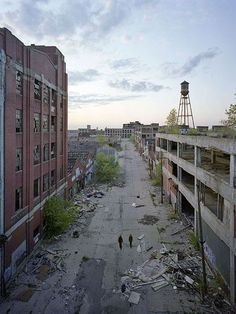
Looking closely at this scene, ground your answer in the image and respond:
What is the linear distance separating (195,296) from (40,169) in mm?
16802

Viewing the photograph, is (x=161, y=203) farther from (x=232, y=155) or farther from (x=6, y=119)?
(x=6, y=119)

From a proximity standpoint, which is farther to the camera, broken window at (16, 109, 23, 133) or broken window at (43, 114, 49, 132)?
broken window at (43, 114, 49, 132)

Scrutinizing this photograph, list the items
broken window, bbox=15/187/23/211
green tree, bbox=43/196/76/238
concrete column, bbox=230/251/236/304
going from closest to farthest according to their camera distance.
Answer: concrete column, bbox=230/251/236/304 < broken window, bbox=15/187/23/211 < green tree, bbox=43/196/76/238

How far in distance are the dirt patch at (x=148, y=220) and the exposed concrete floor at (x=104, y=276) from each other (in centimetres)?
53

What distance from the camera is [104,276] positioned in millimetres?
18719

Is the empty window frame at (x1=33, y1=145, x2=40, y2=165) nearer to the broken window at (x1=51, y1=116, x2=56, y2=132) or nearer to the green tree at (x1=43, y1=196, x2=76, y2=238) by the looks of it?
the green tree at (x1=43, y1=196, x2=76, y2=238)

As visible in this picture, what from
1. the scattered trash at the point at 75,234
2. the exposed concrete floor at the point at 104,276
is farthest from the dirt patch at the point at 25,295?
the scattered trash at the point at 75,234

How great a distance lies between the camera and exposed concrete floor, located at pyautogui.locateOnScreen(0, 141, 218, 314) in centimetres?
1539

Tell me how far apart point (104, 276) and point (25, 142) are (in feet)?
39.0

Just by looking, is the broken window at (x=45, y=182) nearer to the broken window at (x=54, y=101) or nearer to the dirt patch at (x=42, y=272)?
the broken window at (x=54, y=101)

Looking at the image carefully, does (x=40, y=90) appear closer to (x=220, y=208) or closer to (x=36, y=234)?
(x=36, y=234)

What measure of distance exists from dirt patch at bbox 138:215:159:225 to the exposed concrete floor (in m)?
0.53

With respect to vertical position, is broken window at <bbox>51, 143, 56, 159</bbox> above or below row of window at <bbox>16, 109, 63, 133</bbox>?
below

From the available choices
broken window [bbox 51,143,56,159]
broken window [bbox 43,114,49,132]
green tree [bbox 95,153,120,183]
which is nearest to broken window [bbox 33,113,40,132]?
broken window [bbox 43,114,49,132]
